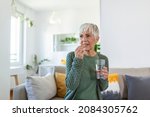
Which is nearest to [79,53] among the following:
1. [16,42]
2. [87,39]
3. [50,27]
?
[87,39]

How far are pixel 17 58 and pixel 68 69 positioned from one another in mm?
2875

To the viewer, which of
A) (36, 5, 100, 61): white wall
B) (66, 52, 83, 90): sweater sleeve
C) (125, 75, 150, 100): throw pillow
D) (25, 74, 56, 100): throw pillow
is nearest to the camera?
(66, 52, 83, 90): sweater sleeve

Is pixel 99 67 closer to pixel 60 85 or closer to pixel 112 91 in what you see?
pixel 112 91

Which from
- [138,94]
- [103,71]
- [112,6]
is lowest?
[138,94]

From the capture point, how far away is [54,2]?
134 inches

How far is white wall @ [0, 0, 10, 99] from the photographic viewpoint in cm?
208

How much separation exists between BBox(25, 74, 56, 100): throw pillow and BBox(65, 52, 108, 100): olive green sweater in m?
0.69

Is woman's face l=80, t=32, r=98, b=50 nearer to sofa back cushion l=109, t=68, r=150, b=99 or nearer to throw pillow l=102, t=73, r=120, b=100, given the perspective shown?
throw pillow l=102, t=73, r=120, b=100

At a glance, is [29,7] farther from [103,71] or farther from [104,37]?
[103,71]

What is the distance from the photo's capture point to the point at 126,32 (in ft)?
7.92

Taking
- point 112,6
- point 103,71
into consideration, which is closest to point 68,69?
point 103,71

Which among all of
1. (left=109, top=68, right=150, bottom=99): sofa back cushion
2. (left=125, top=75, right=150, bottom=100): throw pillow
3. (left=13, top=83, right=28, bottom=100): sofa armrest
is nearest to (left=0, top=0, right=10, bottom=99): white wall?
(left=13, top=83, right=28, bottom=100): sofa armrest

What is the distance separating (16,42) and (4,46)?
1632 mm

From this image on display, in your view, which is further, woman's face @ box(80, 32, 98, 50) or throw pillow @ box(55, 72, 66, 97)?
throw pillow @ box(55, 72, 66, 97)
